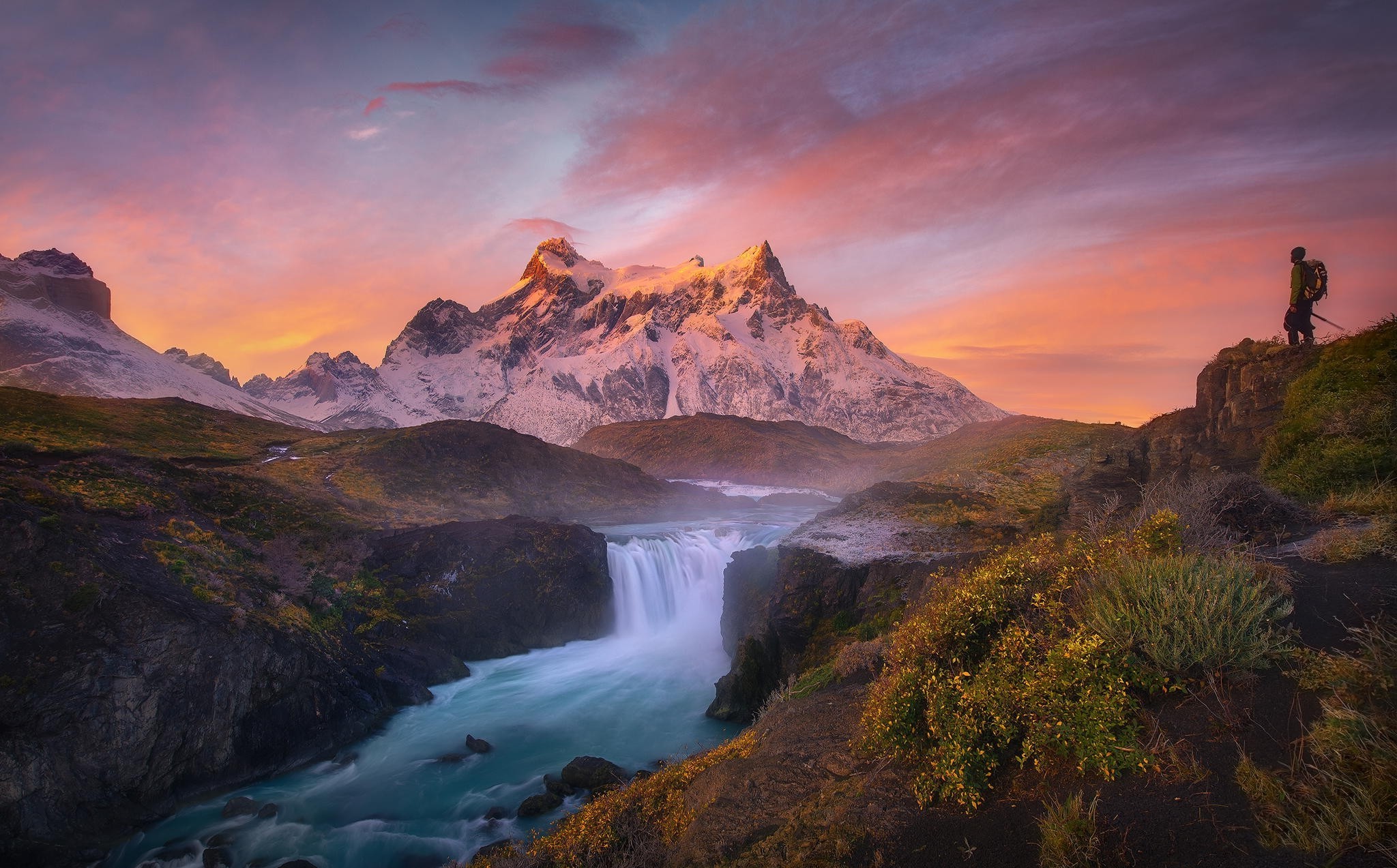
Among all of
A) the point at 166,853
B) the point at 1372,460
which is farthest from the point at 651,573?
the point at 1372,460

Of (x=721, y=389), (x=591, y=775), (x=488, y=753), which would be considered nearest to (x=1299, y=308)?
(x=591, y=775)

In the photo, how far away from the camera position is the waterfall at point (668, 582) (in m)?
32.4

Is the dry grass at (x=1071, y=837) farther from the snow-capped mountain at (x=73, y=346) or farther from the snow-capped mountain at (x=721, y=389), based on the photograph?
the snow-capped mountain at (x=721, y=389)

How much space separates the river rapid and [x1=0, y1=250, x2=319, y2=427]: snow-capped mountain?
265 feet

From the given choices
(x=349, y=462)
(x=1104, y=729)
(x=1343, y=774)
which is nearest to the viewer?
(x=1343, y=774)

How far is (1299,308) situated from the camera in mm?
15023

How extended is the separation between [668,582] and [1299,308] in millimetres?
28174

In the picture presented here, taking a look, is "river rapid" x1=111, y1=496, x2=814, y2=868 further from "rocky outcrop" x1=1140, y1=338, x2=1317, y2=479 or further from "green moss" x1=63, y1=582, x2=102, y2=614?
"rocky outcrop" x1=1140, y1=338, x2=1317, y2=479

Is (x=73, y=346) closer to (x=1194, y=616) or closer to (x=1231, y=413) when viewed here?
(x=1194, y=616)

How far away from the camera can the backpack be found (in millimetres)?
14383

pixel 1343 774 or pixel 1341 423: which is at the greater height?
pixel 1341 423

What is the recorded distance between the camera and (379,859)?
571 inches

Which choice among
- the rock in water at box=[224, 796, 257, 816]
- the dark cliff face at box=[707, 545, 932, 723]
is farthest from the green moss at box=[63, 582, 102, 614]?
the dark cliff face at box=[707, 545, 932, 723]

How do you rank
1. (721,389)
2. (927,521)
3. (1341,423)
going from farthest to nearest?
(721,389) → (927,521) → (1341,423)
